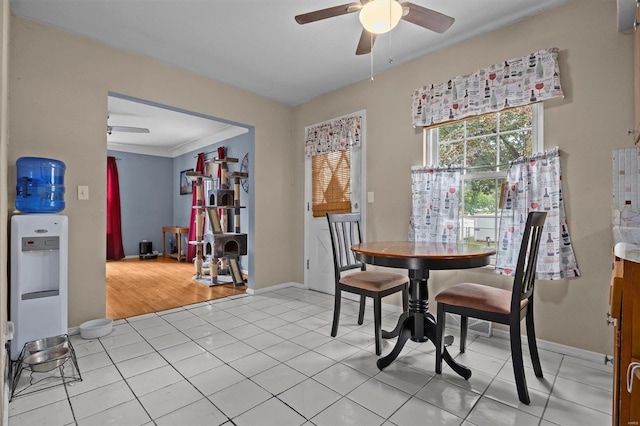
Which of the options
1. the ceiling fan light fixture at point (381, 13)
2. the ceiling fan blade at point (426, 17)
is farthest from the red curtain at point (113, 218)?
the ceiling fan blade at point (426, 17)

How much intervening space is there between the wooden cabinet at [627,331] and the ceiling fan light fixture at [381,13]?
166cm

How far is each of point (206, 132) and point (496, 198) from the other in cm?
528

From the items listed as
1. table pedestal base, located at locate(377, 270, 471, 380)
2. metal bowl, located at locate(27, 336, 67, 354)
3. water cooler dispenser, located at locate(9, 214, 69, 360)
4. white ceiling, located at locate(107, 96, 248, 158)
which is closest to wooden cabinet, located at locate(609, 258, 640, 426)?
table pedestal base, located at locate(377, 270, 471, 380)

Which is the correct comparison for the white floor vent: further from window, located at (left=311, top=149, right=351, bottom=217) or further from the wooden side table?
the wooden side table

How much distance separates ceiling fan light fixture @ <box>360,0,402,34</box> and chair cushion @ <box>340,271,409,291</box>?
68.0 inches

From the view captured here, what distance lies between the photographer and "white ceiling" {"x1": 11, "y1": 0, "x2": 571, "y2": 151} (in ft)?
7.77

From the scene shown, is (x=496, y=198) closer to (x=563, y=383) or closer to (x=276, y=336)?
(x=563, y=383)

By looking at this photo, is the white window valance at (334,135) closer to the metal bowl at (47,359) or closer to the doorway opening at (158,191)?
the doorway opening at (158,191)

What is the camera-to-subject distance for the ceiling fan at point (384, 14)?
1829 mm

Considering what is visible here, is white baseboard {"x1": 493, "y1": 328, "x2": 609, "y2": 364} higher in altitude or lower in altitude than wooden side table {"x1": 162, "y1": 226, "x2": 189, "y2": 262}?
lower

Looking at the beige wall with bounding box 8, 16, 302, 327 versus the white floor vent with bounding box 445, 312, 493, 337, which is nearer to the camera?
the beige wall with bounding box 8, 16, 302, 327

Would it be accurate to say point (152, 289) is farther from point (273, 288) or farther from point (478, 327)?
point (478, 327)

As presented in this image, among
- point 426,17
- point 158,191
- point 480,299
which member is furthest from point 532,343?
point 158,191

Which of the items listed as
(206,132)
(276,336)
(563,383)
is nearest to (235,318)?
A: (276,336)
